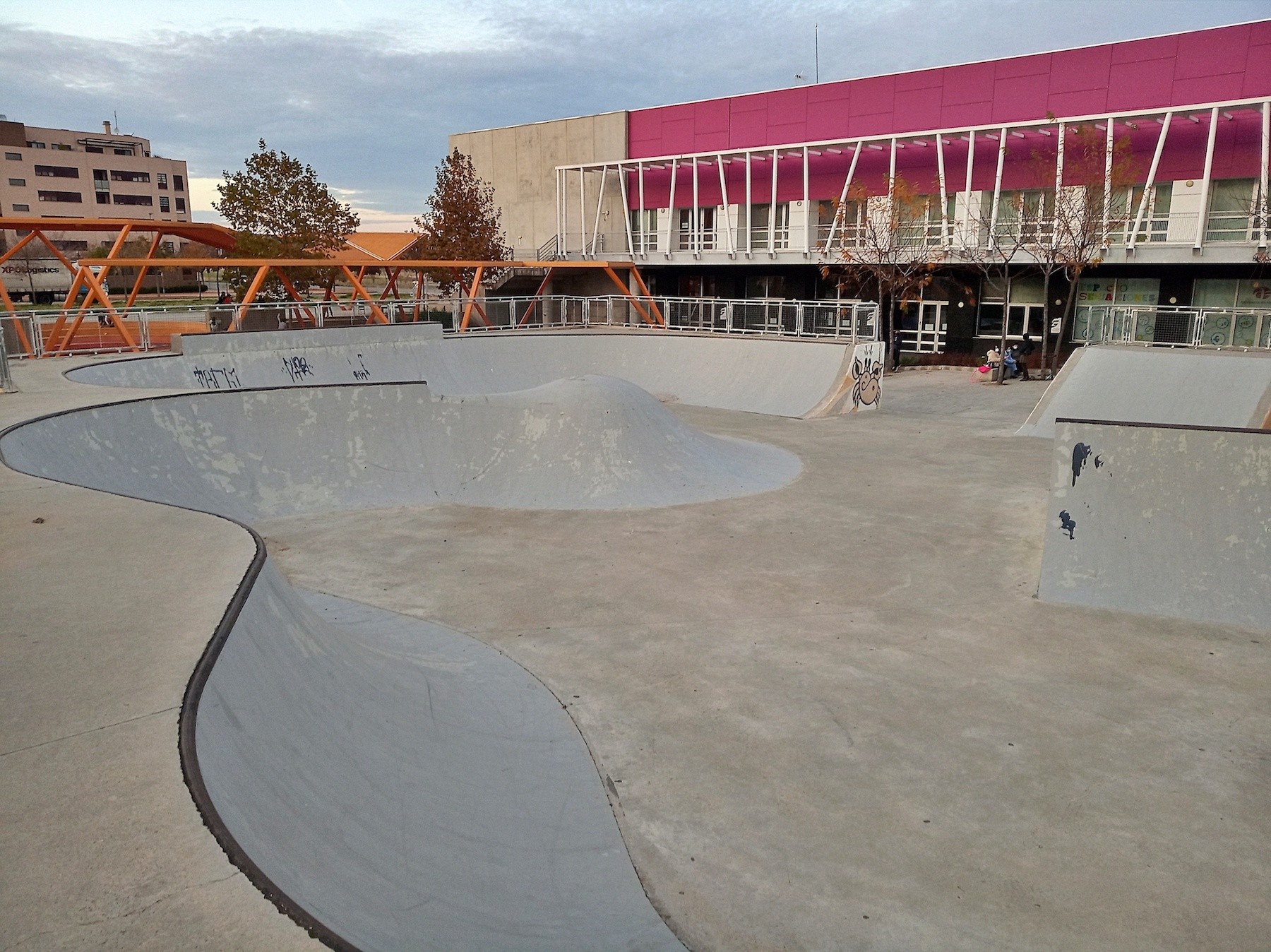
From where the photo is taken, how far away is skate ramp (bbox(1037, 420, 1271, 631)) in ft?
28.0

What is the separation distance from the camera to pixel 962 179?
106 ft

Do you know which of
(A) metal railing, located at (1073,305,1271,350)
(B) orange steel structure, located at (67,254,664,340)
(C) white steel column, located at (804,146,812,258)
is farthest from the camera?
(C) white steel column, located at (804,146,812,258)

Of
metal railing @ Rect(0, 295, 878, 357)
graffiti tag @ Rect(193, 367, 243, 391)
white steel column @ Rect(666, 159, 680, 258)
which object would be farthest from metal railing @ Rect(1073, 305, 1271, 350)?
graffiti tag @ Rect(193, 367, 243, 391)

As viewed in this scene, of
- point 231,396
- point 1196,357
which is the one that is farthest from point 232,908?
point 1196,357

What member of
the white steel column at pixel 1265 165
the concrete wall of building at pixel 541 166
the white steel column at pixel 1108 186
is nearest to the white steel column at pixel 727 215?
the concrete wall of building at pixel 541 166

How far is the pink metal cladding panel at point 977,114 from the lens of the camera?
90.2 ft

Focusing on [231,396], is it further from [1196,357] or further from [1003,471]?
[1196,357]

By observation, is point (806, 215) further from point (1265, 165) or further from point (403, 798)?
point (403, 798)

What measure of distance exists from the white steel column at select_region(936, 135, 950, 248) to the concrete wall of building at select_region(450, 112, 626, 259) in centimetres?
1599

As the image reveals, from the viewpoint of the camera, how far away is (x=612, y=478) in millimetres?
13812

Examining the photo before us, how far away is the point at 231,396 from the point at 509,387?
1264 cm

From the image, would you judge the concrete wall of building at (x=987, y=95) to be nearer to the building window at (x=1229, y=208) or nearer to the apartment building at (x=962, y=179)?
the apartment building at (x=962, y=179)

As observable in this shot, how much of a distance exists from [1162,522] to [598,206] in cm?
3639

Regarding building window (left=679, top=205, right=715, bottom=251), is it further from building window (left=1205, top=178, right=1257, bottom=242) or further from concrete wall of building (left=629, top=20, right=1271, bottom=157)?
building window (left=1205, top=178, right=1257, bottom=242)
